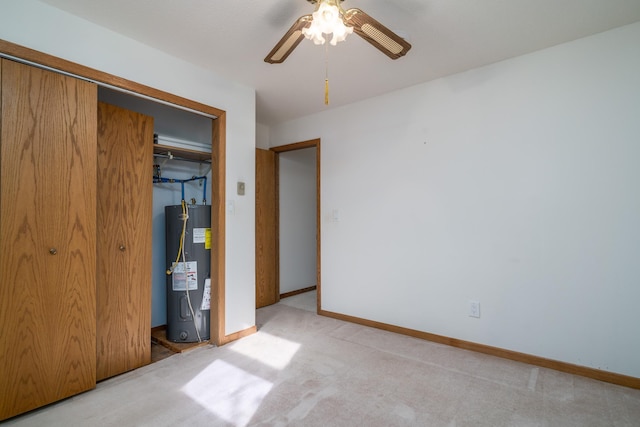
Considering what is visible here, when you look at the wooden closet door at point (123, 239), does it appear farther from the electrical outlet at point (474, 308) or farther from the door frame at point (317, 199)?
the electrical outlet at point (474, 308)

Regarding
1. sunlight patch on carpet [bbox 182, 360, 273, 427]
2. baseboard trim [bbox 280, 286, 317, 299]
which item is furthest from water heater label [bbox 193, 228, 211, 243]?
baseboard trim [bbox 280, 286, 317, 299]

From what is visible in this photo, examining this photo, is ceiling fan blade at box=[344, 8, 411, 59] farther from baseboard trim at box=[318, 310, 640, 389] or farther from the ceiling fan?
baseboard trim at box=[318, 310, 640, 389]

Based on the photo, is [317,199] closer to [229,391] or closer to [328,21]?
[229,391]

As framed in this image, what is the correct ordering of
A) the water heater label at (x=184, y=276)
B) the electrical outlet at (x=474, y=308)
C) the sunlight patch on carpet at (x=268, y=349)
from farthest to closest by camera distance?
the water heater label at (x=184, y=276) < the electrical outlet at (x=474, y=308) < the sunlight patch on carpet at (x=268, y=349)

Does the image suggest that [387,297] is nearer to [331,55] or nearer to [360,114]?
[360,114]

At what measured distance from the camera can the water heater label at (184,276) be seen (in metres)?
2.75

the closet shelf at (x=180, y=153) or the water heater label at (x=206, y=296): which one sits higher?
the closet shelf at (x=180, y=153)

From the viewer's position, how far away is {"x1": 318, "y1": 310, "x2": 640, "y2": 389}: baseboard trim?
2.06 meters

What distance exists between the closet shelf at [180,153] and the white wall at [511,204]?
5.13 feet

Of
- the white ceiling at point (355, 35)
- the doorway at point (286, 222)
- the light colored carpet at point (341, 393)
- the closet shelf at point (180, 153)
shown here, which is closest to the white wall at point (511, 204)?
the white ceiling at point (355, 35)

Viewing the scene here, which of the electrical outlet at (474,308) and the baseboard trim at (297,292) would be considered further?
the baseboard trim at (297,292)

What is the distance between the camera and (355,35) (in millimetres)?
2119

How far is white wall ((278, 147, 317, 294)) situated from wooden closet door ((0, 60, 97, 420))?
253 centimetres

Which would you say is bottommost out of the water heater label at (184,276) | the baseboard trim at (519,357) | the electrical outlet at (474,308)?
the baseboard trim at (519,357)
